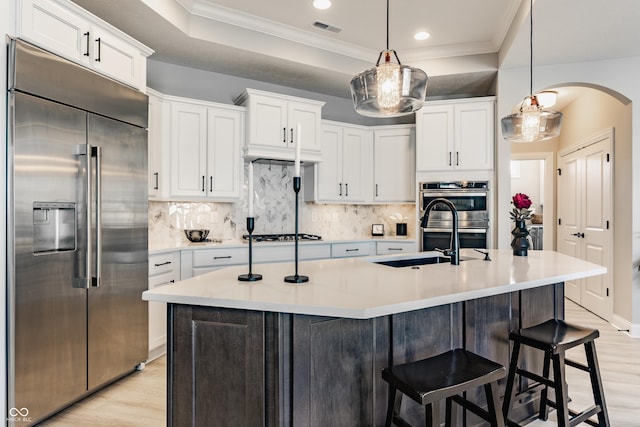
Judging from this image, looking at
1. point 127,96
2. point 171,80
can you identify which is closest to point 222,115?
point 171,80

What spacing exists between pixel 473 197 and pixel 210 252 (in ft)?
9.50

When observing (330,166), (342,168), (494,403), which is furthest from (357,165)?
(494,403)

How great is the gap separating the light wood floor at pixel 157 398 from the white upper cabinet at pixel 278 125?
2238 mm

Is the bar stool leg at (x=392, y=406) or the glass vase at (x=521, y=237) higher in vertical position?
the glass vase at (x=521, y=237)

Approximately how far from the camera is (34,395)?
6.86 ft

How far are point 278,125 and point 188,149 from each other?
38.4 inches

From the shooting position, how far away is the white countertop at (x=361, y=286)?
1415 mm

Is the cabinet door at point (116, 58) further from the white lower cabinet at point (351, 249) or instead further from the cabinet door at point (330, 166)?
the white lower cabinet at point (351, 249)

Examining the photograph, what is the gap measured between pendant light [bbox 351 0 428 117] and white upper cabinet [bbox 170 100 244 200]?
2054 millimetres

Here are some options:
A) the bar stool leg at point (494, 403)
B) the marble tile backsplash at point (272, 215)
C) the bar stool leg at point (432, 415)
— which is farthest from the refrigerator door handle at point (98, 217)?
the bar stool leg at point (494, 403)

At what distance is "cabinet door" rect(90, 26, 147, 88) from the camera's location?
2512 mm

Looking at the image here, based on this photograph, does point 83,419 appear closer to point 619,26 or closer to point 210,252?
point 210,252

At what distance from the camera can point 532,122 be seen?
8.95ft

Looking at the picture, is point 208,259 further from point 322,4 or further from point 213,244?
point 322,4
